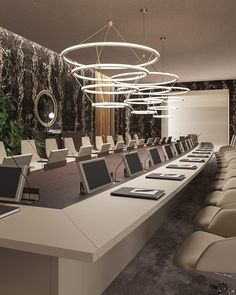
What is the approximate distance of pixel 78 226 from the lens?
1.69 meters

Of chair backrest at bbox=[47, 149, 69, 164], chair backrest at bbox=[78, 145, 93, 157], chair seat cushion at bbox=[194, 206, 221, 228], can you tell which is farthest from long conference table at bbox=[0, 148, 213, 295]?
chair backrest at bbox=[78, 145, 93, 157]

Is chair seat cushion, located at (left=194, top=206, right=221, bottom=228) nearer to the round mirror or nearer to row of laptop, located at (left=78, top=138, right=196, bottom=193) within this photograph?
row of laptop, located at (left=78, top=138, right=196, bottom=193)

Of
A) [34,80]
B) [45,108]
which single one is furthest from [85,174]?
[45,108]

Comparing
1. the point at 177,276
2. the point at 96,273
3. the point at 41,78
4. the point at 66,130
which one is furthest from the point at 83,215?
the point at 66,130

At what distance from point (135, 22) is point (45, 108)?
3.91 metres

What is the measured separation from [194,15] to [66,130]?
5531 mm

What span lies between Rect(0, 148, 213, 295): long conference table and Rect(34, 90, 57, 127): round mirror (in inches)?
261

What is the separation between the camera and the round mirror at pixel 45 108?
862 centimetres

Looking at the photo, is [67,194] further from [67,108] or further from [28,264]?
[67,108]

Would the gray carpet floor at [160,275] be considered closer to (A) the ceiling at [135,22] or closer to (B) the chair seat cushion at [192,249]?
(B) the chair seat cushion at [192,249]

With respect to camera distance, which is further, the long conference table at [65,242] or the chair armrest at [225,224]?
the chair armrest at [225,224]

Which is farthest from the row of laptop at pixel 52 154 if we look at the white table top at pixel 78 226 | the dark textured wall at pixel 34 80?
the dark textured wall at pixel 34 80

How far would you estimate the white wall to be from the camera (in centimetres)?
1391

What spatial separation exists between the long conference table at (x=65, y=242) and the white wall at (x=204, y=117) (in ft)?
40.4
